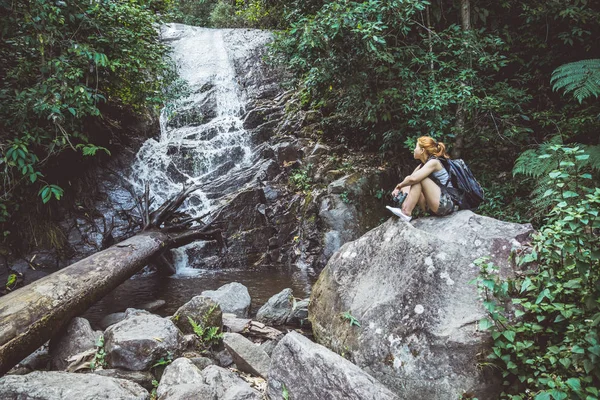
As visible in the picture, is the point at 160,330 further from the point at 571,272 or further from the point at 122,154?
the point at 122,154

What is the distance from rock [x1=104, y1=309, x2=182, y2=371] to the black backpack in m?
3.45

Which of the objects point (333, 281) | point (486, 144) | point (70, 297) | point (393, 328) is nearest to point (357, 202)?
point (486, 144)

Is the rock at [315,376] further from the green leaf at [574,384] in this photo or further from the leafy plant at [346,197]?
the leafy plant at [346,197]

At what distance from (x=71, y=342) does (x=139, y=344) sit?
125cm

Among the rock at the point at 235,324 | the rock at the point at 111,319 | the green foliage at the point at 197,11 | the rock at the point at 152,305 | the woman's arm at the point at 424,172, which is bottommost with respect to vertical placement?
the rock at the point at 152,305

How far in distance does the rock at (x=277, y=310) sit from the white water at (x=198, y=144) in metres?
5.42

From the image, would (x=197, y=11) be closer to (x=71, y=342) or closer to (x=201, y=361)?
(x=71, y=342)

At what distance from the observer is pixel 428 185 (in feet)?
13.5

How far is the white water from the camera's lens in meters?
10.9

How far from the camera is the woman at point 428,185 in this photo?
13.1ft

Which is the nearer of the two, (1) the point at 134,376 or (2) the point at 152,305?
(1) the point at 134,376

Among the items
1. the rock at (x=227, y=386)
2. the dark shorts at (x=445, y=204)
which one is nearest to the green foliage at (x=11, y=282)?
the rock at (x=227, y=386)

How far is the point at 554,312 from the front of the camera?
98.2 inches

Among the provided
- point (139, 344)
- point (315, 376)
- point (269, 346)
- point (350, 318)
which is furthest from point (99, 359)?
point (350, 318)
